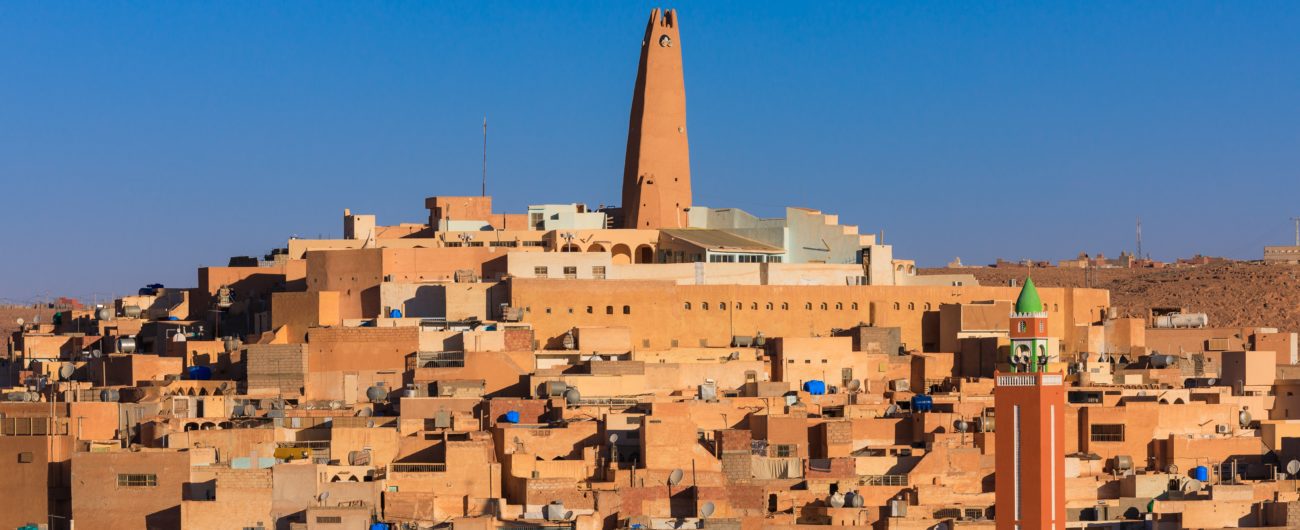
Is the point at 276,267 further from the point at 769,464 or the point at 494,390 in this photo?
the point at 769,464

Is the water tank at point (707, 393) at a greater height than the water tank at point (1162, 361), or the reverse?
the water tank at point (1162, 361)

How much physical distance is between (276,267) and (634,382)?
520 inches

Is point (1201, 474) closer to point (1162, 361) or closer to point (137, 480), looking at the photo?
point (1162, 361)

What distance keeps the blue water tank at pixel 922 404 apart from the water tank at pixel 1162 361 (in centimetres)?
802

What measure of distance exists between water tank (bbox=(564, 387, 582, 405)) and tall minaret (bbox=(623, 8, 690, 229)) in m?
13.9

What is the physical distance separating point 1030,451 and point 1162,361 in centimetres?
2042

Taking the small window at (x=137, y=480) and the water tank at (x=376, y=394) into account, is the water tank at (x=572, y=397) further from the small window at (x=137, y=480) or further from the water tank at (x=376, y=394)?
the small window at (x=137, y=480)

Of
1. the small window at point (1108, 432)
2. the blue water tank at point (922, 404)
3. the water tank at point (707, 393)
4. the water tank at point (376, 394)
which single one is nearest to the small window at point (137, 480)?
the water tank at point (376, 394)

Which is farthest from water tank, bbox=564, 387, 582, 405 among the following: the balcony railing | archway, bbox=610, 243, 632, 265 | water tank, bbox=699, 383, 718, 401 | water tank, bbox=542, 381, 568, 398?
archway, bbox=610, 243, 632, 265

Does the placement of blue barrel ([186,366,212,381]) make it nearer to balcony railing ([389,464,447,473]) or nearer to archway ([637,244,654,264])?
balcony railing ([389,464,447,473])

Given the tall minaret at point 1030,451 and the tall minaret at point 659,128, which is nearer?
the tall minaret at point 1030,451

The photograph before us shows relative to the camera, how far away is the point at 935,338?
5644 centimetres

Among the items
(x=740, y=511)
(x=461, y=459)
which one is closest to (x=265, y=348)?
(x=461, y=459)

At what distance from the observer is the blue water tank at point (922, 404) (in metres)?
48.1
